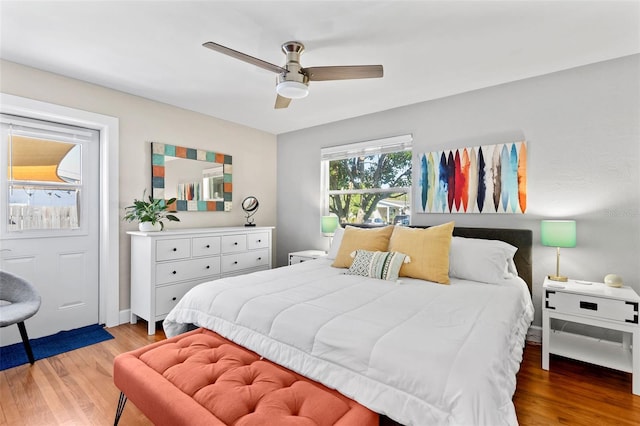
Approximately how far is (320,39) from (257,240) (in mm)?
2518

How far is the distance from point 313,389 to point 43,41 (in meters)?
2.99

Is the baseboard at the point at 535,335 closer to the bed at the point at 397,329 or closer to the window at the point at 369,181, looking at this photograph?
the bed at the point at 397,329

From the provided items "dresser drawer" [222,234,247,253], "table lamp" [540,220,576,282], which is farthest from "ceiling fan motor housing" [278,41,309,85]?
"table lamp" [540,220,576,282]

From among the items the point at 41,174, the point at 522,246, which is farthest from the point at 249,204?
the point at 522,246

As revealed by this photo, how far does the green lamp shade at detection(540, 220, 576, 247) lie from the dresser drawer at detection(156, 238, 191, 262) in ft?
10.8

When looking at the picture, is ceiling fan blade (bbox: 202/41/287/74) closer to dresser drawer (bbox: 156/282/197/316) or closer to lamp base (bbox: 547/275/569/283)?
dresser drawer (bbox: 156/282/197/316)

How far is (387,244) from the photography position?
9.54 feet

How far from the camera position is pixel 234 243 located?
371 cm

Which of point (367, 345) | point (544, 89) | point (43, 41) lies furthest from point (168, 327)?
point (544, 89)

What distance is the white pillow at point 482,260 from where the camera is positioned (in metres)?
2.48

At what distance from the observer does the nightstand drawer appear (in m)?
2.07

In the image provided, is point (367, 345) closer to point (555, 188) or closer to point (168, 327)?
point (168, 327)

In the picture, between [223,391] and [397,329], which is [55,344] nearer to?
[223,391]

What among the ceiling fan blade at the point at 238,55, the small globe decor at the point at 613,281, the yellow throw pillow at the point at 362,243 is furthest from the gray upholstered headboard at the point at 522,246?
the ceiling fan blade at the point at 238,55
